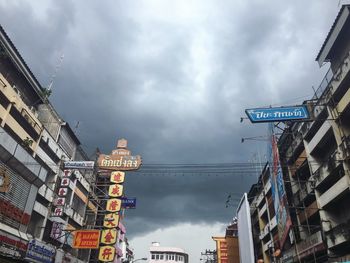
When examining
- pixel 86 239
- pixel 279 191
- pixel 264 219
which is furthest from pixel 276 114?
pixel 264 219

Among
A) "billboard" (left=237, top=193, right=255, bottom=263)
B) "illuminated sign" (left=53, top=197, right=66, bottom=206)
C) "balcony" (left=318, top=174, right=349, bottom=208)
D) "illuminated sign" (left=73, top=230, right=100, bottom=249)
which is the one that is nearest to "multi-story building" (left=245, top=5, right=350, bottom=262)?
"balcony" (left=318, top=174, right=349, bottom=208)

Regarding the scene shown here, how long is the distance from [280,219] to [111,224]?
1855 cm

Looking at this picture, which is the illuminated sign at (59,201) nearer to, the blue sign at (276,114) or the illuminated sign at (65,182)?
the illuminated sign at (65,182)

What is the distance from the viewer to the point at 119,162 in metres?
37.4

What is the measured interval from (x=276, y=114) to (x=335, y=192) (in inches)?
256

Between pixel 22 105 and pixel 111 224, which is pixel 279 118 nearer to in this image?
pixel 22 105

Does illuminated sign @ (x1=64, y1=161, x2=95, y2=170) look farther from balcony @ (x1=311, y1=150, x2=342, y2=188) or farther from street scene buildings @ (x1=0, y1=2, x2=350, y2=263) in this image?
balcony @ (x1=311, y1=150, x2=342, y2=188)

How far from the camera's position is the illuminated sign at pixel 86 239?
90.9ft

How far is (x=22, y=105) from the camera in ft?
86.0

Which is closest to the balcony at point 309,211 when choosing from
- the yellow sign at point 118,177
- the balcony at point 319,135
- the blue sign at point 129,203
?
the balcony at point 319,135

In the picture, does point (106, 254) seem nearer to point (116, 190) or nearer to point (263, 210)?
point (116, 190)

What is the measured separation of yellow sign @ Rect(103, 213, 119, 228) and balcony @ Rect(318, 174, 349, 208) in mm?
21912

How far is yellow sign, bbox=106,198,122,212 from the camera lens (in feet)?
116

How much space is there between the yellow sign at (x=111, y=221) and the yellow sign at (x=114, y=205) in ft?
3.14
